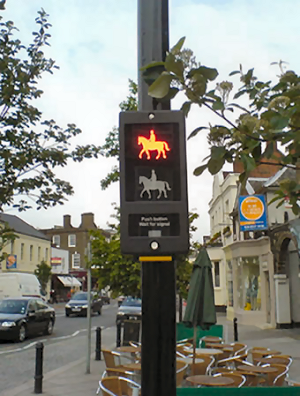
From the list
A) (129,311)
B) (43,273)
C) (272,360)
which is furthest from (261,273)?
(43,273)

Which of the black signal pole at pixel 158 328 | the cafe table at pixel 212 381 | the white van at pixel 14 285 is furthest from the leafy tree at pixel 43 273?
the black signal pole at pixel 158 328

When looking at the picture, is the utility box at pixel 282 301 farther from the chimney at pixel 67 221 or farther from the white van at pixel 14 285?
the chimney at pixel 67 221

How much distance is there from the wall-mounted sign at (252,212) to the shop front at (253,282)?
2.17 metres

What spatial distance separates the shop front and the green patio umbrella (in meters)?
14.2

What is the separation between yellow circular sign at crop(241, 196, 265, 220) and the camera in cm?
2173

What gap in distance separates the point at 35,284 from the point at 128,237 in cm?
3158

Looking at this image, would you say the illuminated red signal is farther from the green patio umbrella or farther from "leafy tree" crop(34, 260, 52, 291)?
"leafy tree" crop(34, 260, 52, 291)

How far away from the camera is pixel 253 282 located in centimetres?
2528

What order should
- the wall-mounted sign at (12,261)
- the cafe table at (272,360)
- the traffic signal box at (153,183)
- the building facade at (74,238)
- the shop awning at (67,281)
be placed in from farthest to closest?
1. the building facade at (74,238)
2. the shop awning at (67,281)
3. the wall-mounted sign at (12,261)
4. the cafe table at (272,360)
5. the traffic signal box at (153,183)

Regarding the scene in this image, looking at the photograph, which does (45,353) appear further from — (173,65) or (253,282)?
(173,65)

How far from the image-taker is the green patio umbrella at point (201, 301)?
9047mm

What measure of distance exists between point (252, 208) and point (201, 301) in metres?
13.2

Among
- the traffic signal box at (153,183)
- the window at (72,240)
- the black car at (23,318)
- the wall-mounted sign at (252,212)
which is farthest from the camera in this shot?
the window at (72,240)

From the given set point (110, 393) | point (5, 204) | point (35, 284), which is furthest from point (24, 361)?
point (35, 284)
